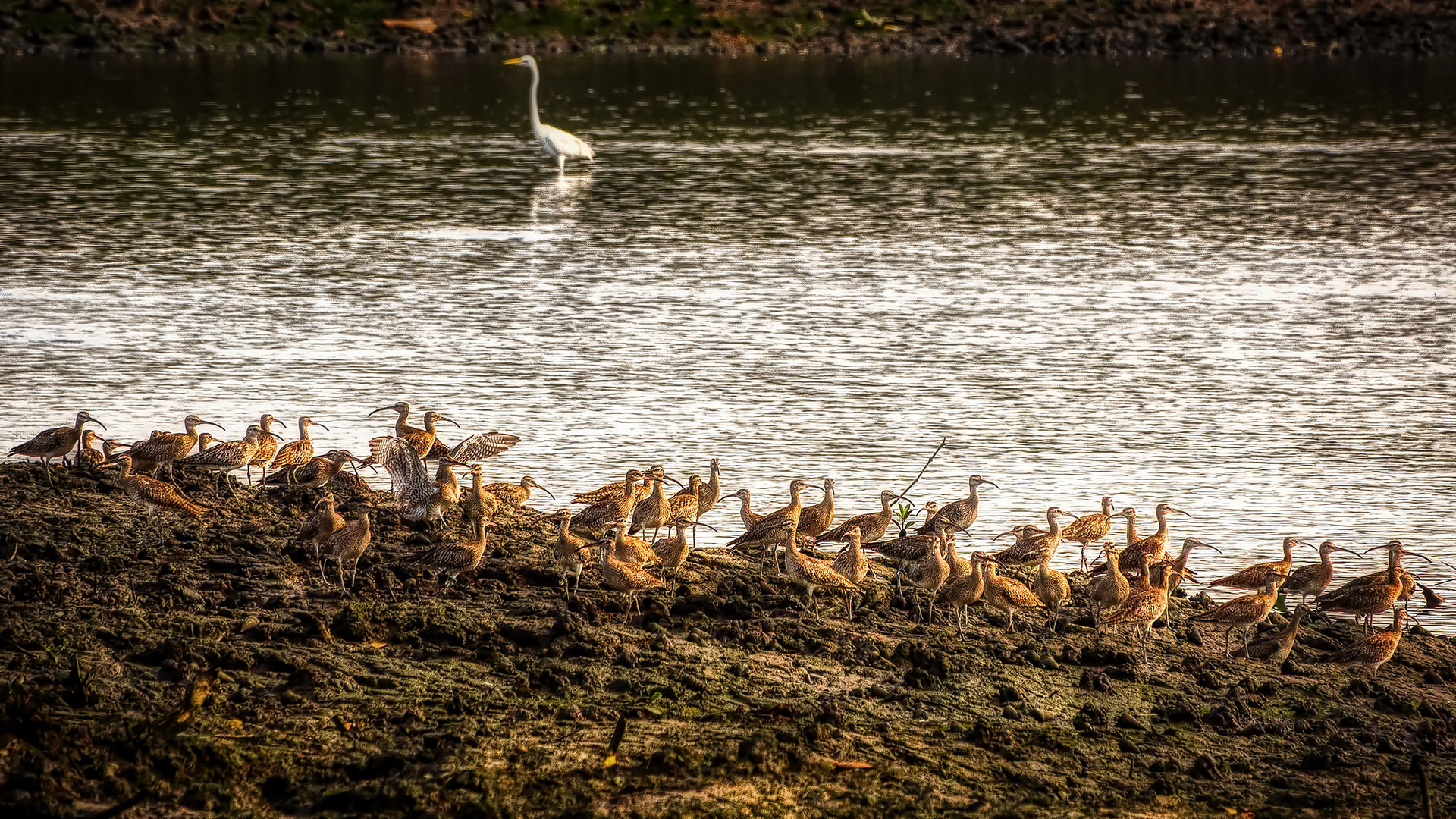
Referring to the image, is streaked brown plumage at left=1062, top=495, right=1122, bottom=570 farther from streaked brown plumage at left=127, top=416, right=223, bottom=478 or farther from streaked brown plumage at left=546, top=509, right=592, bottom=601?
streaked brown plumage at left=127, top=416, right=223, bottom=478

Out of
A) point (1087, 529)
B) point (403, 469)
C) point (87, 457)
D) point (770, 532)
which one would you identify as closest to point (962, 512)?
point (1087, 529)

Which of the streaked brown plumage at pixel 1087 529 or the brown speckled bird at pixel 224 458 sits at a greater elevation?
the streaked brown plumage at pixel 1087 529

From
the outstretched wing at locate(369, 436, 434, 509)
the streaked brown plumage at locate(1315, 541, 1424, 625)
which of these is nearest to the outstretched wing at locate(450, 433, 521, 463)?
the outstretched wing at locate(369, 436, 434, 509)

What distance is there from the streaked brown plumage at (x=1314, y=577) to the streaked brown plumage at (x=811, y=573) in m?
2.86

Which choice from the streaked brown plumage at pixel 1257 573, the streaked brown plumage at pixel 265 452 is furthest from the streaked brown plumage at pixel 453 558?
the streaked brown plumage at pixel 1257 573

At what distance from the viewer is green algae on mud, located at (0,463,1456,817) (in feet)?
25.6

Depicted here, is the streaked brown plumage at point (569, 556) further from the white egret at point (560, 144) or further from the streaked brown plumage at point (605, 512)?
the white egret at point (560, 144)

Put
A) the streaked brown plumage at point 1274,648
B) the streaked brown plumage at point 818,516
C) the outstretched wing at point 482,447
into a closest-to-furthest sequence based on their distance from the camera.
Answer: the streaked brown plumage at point 1274,648 < the streaked brown plumage at point 818,516 < the outstretched wing at point 482,447

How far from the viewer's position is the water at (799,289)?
50.6 ft

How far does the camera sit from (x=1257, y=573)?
11438 mm

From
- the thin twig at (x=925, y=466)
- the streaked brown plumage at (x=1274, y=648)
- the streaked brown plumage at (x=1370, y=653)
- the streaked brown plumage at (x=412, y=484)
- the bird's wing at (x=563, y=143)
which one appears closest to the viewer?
the streaked brown plumage at (x=1370, y=653)

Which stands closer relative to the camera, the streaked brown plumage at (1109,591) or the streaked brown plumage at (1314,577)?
the streaked brown plumage at (1109,591)

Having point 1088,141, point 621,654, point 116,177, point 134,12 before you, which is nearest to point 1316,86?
point 1088,141

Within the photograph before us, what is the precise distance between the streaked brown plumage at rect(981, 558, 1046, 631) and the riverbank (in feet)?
166
